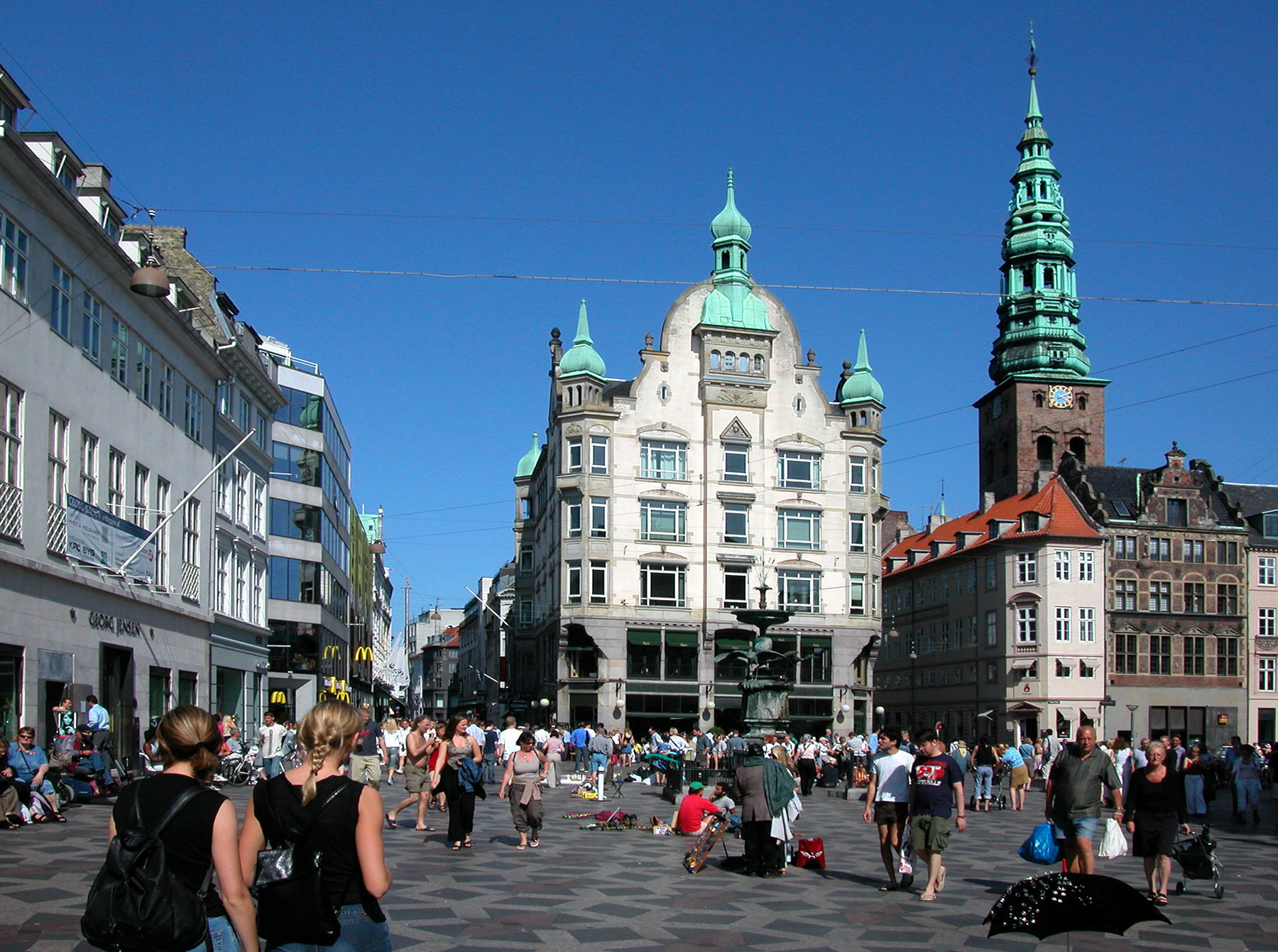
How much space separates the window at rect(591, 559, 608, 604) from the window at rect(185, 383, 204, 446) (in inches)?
956

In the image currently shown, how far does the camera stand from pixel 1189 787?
24312mm

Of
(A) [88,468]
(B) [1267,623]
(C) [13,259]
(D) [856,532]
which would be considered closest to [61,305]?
(C) [13,259]

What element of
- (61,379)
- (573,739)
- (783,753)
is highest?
(61,379)

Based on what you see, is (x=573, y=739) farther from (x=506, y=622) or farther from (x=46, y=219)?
(x=506, y=622)

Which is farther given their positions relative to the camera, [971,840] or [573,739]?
[573,739]

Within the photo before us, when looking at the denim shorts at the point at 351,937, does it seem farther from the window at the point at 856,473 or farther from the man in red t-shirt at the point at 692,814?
the window at the point at 856,473

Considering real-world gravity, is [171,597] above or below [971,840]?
above

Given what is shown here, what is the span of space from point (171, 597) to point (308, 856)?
1174 inches

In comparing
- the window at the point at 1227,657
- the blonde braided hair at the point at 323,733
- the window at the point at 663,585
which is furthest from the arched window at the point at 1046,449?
the blonde braided hair at the point at 323,733

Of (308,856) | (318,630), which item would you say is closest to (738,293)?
(318,630)

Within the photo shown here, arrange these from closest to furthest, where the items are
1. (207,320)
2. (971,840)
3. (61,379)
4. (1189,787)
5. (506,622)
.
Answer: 1. (971,840)
2. (1189,787)
3. (61,379)
4. (207,320)
5. (506,622)

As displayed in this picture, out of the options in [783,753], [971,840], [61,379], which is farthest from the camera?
[61,379]

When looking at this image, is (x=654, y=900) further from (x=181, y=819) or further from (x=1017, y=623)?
(x=1017, y=623)

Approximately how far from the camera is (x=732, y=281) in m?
63.5
